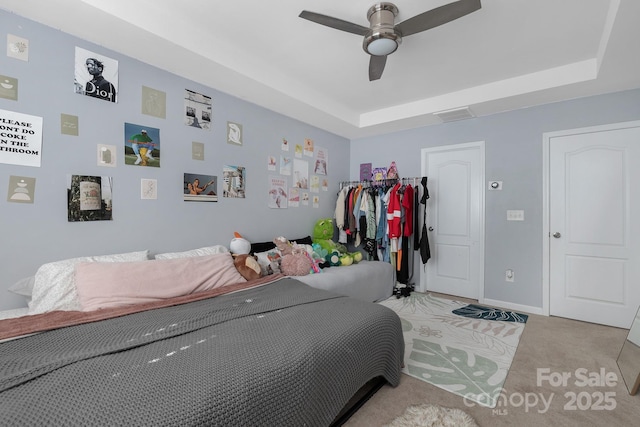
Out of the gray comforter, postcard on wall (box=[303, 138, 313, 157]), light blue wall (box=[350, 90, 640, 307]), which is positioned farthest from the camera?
postcard on wall (box=[303, 138, 313, 157])

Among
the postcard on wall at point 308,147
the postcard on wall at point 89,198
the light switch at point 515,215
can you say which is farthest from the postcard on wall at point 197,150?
the light switch at point 515,215

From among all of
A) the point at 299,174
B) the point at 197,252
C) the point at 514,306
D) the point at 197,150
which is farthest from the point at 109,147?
the point at 514,306

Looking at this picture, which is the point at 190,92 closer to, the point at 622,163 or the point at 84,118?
the point at 84,118

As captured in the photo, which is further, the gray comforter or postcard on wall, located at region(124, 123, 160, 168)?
postcard on wall, located at region(124, 123, 160, 168)

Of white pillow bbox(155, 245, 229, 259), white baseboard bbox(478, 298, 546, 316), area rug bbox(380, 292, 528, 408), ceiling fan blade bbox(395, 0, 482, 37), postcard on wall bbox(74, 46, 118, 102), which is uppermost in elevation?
ceiling fan blade bbox(395, 0, 482, 37)

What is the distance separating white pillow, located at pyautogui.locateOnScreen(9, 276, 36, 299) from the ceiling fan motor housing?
2801mm

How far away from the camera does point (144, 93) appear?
2.42m

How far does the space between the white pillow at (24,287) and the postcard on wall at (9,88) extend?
1.19 metres

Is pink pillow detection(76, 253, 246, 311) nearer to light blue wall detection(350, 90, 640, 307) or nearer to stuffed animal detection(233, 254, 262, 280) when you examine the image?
stuffed animal detection(233, 254, 262, 280)

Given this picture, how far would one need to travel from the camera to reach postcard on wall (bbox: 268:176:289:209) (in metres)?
3.48

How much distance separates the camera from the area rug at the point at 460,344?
192 cm

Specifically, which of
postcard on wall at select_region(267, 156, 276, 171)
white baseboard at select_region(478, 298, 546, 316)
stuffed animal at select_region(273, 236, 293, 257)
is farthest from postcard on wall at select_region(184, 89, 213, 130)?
white baseboard at select_region(478, 298, 546, 316)

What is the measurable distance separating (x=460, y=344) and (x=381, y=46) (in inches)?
98.0

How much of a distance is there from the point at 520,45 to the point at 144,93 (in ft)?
10.6
